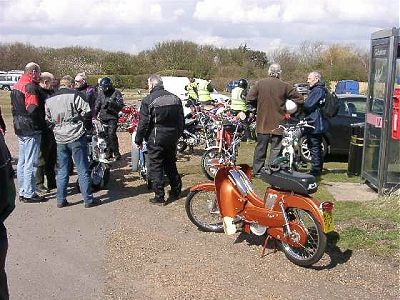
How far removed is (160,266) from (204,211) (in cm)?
140

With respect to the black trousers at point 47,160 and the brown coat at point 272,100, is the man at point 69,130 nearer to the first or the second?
the black trousers at point 47,160

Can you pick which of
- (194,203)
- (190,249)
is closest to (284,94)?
(194,203)

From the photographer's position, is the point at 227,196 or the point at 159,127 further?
the point at 159,127

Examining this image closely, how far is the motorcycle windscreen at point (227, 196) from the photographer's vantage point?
19.2 ft

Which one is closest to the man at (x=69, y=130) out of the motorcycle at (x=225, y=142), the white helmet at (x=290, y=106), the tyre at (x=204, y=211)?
the tyre at (x=204, y=211)

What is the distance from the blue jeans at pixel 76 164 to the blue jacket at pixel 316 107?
12.9 ft

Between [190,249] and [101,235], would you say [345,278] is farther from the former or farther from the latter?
[101,235]

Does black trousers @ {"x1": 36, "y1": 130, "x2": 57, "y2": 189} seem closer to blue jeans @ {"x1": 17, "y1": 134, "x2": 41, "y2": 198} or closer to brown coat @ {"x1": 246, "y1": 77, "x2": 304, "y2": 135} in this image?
blue jeans @ {"x1": 17, "y1": 134, "x2": 41, "y2": 198}

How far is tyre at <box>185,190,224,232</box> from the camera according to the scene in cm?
Result: 643

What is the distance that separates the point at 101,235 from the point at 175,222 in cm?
102

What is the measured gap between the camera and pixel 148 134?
7.66m

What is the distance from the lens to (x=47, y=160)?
8.89 meters

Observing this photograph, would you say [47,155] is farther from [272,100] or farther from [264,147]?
[272,100]

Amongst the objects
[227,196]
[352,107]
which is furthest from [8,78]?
[227,196]
